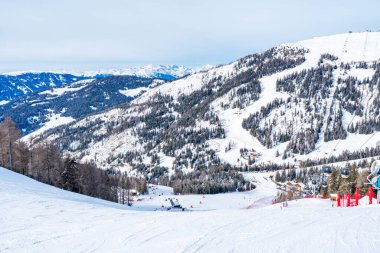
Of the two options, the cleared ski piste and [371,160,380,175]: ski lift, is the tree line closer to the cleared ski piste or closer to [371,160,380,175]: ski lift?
the cleared ski piste

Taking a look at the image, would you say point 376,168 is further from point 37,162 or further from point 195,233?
point 37,162

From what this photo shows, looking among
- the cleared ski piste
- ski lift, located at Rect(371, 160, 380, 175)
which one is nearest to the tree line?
the cleared ski piste

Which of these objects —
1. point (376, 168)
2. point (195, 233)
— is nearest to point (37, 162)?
point (376, 168)

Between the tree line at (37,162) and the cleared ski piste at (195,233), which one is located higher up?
the cleared ski piste at (195,233)

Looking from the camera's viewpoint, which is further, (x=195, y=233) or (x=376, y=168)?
(x=376, y=168)

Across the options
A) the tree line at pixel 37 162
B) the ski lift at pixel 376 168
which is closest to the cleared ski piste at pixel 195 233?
the ski lift at pixel 376 168

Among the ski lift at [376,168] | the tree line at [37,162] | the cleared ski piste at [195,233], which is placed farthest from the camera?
the tree line at [37,162]

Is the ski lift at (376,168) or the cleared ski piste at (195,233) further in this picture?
the ski lift at (376,168)

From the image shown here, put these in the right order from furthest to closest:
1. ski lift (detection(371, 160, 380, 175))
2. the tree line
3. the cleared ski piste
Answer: the tree line
ski lift (detection(371, 160, 380, 175))
the cleared ski piste

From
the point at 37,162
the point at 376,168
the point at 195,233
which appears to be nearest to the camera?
the point at 195,233

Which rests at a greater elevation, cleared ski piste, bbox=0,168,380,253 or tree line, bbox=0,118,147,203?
cleared ski piste, bbox=0,168,380,253

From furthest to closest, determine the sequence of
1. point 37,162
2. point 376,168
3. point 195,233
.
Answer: point 37,162 → point 376,168 → point 195,233

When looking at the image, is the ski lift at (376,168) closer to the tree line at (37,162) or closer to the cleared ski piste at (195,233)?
the cleared ski piste at (195,233)

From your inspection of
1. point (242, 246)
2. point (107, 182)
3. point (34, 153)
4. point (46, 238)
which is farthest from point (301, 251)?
point (107, 182)
